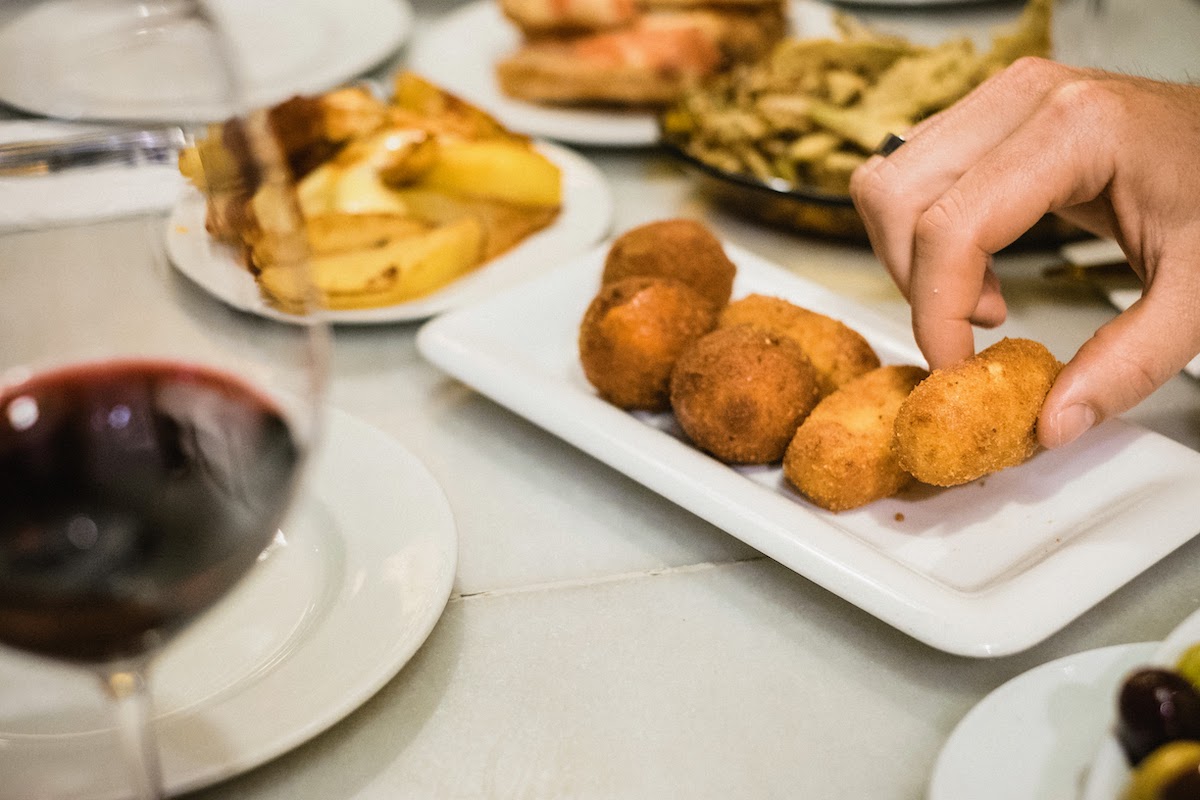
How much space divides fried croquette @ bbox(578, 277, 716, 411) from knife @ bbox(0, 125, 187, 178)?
50cm

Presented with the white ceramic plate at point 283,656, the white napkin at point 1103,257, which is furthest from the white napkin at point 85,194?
the white napkin at point 1103,257

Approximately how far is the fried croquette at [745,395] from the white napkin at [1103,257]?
51cm

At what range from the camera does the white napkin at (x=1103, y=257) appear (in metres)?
1.28

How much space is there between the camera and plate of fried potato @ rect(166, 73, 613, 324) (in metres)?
1.26

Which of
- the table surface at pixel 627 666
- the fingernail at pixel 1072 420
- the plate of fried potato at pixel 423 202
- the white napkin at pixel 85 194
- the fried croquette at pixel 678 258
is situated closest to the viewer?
the white napkin at pixel 85 194

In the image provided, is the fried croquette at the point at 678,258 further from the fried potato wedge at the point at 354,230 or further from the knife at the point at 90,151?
the knife at the point at 90,151

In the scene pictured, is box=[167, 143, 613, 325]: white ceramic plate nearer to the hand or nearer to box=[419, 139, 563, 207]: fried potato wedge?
box=[419, 139, 563, 207]: fried potato wedge

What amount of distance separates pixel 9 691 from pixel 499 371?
0.49m

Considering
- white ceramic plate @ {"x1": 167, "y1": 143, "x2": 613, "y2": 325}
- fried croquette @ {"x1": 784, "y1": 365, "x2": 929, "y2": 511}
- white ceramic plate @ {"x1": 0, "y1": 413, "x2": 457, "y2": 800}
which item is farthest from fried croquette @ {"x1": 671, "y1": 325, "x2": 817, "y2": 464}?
white ceramic plate @ {"x1": 167, "y1": 143, "x2": 613, "y2": 325}

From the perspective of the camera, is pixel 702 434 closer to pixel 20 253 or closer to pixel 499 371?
pixel 499 371

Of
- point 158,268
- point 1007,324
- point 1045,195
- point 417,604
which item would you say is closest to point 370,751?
point 417,604

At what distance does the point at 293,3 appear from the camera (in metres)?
2.18

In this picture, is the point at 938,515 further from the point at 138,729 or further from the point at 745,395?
the point at 138,729

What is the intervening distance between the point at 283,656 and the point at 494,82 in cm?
138
